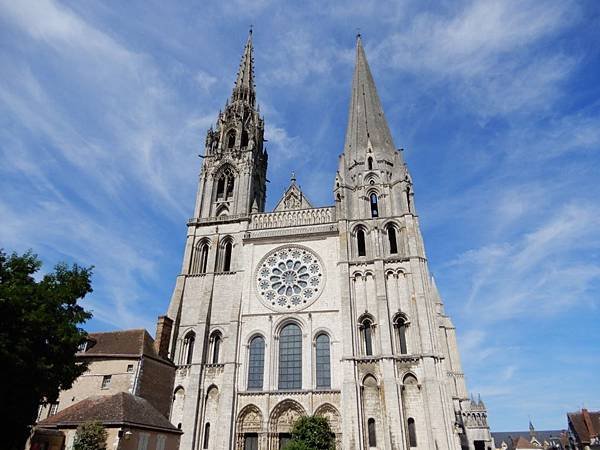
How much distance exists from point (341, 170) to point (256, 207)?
7.17 metres

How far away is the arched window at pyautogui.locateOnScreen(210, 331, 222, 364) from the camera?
2859 centimetres

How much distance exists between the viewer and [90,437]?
1641cm

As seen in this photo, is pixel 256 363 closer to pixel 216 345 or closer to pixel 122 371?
pixel 216 345

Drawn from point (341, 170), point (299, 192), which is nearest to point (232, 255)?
point (299, 192)

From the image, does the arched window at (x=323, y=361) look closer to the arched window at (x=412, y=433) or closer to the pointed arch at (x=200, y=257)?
the arched window at (x=412, y=433)

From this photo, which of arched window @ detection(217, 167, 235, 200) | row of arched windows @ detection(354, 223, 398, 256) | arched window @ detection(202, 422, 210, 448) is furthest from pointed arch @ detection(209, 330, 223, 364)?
arched window @ detection(217, 167, 235, 200)

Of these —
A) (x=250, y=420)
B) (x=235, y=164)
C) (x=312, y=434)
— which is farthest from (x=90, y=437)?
(x=235, y=164)

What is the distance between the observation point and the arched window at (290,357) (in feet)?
88.2

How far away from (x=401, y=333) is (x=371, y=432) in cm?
599

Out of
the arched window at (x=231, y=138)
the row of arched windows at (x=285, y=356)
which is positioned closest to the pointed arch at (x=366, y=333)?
the row of arched windows at (x=285, y=356)

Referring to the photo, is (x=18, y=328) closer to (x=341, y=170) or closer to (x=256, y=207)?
(x=256, y=207)

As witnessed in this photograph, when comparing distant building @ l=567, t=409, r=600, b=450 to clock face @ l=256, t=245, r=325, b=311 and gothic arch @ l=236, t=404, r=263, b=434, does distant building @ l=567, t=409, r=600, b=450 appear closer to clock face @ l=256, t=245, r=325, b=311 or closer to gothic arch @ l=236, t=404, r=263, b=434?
clock face @ l=256, t=245, r=325, b=311

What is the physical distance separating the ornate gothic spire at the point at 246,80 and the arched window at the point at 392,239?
19.6 metres

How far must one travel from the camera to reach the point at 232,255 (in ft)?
105
